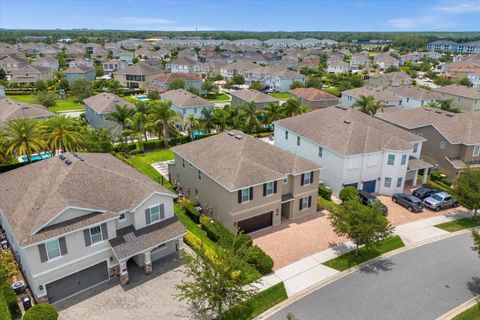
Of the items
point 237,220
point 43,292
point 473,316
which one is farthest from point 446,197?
point 43,292

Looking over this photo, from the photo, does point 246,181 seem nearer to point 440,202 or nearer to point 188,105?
point 440,202

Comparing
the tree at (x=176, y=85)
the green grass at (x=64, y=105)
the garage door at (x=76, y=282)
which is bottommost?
the garage door at (x=76, y=282)

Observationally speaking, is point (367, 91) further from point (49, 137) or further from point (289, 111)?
point (49, 137)

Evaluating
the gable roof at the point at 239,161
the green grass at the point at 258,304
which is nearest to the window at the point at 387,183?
the gable roof at the point at 239,161

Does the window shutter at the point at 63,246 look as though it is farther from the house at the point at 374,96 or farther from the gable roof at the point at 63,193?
the house at the point at 374,96

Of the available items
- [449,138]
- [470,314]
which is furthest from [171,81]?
[470,314]
